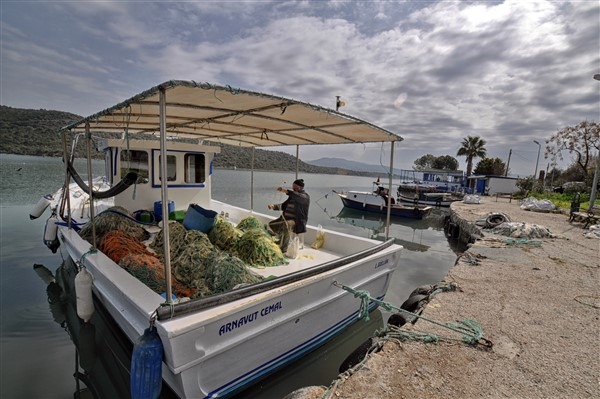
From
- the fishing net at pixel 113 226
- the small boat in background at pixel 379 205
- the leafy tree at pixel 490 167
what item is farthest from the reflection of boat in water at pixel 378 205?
the leafy tree at pixel 490 167

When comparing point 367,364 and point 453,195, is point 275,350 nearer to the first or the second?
point 367,364

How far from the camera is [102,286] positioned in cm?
366

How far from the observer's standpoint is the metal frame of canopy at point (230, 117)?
7.95 feet

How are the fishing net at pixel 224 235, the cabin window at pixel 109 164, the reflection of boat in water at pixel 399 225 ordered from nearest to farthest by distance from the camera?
the fishing net at pixel 224 235 < the cabin window at pixel 109 164 < the reflection of boat in water at pixel 399 225

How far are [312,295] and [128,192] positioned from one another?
16.6 feet

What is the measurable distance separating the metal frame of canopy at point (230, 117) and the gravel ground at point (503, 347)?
2.29 metres

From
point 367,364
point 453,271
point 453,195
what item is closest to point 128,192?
point 367,364

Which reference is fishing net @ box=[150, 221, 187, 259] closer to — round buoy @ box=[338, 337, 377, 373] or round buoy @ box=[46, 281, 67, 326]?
round buoy @ box=[46, 281, 67, 326]

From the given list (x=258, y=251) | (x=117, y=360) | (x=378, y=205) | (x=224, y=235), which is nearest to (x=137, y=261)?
(x=117, y=360)

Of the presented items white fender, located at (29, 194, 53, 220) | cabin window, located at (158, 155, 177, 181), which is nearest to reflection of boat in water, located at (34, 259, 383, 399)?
cabin window, located at (158, 155, 177, 181)

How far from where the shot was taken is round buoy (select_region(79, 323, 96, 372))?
407 cm

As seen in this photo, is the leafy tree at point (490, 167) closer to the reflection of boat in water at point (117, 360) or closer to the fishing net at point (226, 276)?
the reflection of boat in water at point (117, 360)

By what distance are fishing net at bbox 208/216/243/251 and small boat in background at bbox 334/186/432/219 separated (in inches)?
659

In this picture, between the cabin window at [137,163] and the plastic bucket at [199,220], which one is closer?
the plastic bucket at [199,220]
